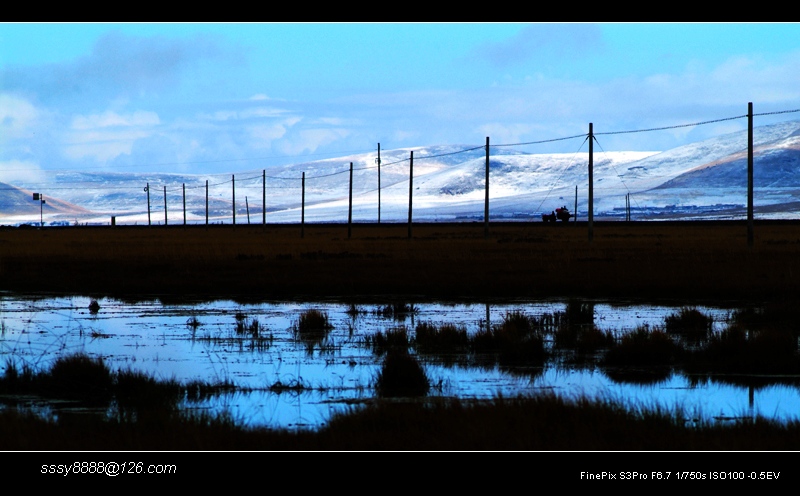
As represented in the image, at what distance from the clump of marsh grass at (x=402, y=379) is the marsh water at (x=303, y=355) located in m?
0.16

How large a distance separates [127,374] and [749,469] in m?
7.62

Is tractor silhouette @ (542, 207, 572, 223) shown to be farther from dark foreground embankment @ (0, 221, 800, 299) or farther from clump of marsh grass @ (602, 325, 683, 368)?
clump of marsh grass @ (602, 325, 683, 368)

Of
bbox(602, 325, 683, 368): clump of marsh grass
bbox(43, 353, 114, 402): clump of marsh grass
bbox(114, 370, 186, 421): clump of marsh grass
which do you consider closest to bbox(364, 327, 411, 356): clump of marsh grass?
bbox(602, 325, 683, 368): clump of marsh grass

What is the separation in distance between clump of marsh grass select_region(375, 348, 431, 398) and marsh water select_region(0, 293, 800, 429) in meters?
0.16

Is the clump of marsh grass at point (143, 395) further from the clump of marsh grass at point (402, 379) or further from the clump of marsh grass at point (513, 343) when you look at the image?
the clump of marsh grass at point (513, 343)

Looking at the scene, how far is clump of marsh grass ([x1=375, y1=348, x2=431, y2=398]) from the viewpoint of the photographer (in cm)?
1286

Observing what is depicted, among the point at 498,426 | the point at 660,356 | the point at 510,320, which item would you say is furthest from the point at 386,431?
the point at 510,320

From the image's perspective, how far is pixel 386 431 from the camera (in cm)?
1005

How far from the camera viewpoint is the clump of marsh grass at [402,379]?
12859 mm

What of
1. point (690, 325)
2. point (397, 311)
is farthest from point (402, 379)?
point (397, 311)

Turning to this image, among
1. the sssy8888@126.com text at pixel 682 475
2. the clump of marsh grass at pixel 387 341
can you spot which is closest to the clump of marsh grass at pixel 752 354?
the clump of marsh grass at pixel 387 341

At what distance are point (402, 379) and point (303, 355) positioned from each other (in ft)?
11.5

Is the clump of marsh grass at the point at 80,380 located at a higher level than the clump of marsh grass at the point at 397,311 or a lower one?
higher

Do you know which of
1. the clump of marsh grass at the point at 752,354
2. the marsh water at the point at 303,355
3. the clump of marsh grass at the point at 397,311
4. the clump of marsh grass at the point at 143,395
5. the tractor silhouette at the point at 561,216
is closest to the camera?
the clump of marsh grass at the point at 143,395
